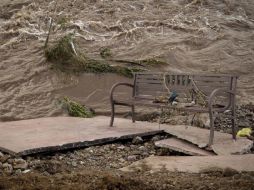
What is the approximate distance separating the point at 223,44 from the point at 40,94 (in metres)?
6.75

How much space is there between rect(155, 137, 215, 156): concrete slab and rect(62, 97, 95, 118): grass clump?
12.4ft

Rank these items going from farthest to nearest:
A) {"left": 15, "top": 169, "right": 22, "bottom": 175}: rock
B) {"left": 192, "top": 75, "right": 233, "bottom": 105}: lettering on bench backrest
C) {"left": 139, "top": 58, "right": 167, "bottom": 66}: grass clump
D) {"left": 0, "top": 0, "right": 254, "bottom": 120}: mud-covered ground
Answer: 1. {"left": 139, "top": 58, "right": 167, "bottom": 66}: grass clump
2. {"left": 0, "top": 0, "right": 254, "bottom": 120}: mud-covered ground
3. {"left": 192, "top": 75, "right": 233, "bottom": 105}: lettering on bench backrest
4. {"left": 15, "top": 169, "right": 22, "bottom": 175}: rock

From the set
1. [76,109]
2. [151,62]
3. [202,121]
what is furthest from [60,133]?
[151,62]

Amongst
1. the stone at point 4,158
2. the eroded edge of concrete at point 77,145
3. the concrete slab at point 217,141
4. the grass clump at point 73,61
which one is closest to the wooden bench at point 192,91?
the concrete slab at point 217,141

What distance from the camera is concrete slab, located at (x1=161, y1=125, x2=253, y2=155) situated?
6094 mm

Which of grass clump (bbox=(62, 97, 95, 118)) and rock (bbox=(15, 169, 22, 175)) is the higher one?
grass clump (bbox=(62, 97, 95, 118))

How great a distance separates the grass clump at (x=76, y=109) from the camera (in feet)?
32.9

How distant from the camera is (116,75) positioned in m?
12.1

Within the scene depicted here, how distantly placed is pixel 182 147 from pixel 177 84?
5.08ft

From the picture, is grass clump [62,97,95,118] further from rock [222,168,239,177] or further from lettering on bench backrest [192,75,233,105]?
rock [222,168,239,177]

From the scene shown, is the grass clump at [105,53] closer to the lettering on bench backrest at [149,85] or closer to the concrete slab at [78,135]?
the concrete slab at [78,135]

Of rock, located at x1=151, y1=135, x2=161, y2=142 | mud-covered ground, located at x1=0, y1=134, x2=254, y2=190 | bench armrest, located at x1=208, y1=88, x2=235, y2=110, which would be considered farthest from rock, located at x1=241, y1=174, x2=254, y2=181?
rock, located at x1=151, y1=135, x2=161, y2=142

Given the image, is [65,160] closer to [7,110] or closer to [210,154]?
[210,154]

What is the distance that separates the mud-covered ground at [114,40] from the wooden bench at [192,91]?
3316mm
